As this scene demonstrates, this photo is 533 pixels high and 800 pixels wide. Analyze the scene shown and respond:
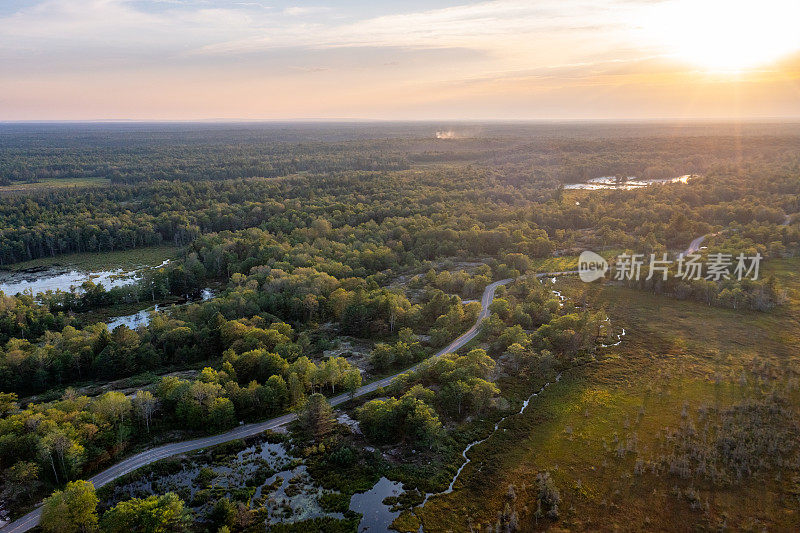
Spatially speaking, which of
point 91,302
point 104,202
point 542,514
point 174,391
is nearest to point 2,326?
point 91,302

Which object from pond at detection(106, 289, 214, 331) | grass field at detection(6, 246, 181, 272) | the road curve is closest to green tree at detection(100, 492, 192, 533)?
the road curve

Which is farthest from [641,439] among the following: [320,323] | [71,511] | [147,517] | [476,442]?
[71,511]

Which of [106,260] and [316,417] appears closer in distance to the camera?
[316,417]

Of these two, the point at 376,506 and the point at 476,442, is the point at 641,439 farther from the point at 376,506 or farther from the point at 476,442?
the point at 376,506

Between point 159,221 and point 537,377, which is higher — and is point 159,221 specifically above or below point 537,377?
above

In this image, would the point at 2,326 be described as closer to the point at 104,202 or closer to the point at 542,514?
the point at 542,514
